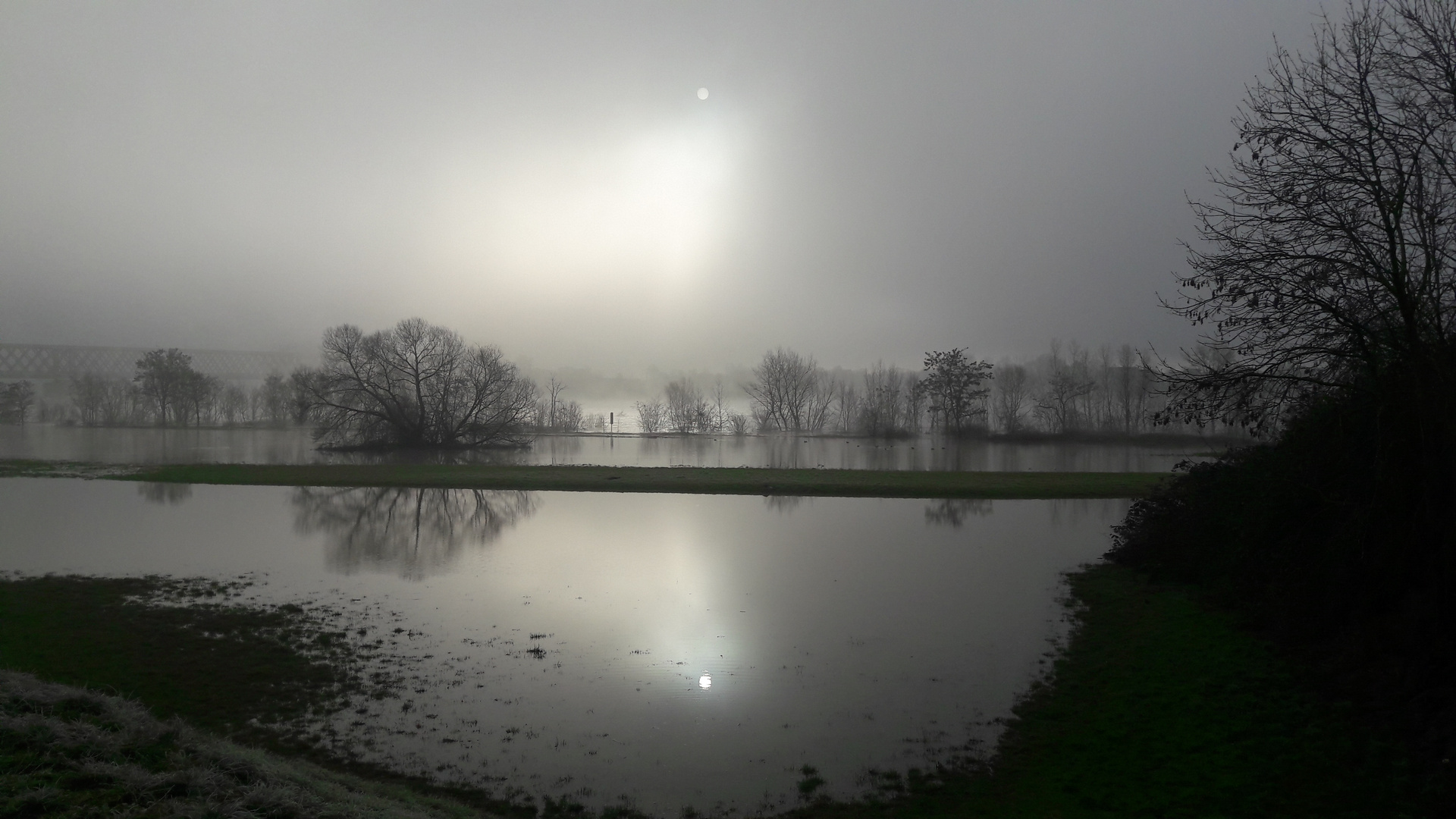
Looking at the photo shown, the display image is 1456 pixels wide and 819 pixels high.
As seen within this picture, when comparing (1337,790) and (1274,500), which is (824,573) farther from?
(1337,790)

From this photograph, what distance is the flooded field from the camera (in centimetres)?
716

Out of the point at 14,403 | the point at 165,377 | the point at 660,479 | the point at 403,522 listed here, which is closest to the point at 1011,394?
the point at 660,479

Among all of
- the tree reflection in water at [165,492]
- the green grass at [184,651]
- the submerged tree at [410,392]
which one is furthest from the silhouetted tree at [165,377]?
the green grass at [184,651]

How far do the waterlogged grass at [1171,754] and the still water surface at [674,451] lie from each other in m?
30.2

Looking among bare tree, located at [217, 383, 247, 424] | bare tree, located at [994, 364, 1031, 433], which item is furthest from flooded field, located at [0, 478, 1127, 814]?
bare tree, located at [217, 383, 247, 424]

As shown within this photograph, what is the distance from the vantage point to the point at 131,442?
185 feet

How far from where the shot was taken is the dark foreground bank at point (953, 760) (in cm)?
500

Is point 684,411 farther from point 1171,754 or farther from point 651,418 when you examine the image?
point 1171,754

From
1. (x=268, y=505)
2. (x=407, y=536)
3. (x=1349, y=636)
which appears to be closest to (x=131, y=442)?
(x=268, y=505)

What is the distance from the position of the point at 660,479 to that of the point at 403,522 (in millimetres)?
13237

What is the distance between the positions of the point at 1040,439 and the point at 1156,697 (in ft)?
219

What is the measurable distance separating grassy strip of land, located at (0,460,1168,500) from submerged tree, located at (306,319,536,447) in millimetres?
19807

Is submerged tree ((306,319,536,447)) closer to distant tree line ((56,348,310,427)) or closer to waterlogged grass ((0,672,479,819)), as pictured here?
Answer: distant tree line ((56,348,310,427))

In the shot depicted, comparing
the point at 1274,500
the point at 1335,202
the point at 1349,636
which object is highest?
the point at 1335,202
